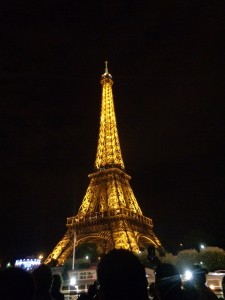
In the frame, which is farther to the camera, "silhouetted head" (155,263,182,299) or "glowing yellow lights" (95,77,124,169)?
"glowing yellow lights" (95,77,124,169)

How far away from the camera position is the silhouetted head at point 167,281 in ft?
10.9

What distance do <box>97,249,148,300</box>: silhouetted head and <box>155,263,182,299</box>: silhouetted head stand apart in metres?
1.33

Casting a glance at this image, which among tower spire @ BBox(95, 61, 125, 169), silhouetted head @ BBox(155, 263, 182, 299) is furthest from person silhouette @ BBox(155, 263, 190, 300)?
tower spire @ BBox(95, 61, 125, 169)

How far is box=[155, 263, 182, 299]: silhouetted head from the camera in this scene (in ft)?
10.9

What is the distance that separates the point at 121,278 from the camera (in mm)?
2143

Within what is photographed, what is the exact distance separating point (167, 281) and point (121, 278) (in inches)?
67.0

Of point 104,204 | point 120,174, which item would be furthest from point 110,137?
point 104,204

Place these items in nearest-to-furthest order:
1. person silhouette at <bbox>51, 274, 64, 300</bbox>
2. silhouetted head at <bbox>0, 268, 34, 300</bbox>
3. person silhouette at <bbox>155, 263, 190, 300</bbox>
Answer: silhouetted head at <bbox>0, 268, 34, 300</bbox>, person silhouette at <bbox>155, 263, 190, 300</bbox>, person silhouette at <bbox>51, 274, 64, 300</bbox>

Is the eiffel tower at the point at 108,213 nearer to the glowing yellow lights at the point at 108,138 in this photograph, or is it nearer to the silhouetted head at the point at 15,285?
the glowing yellow lights at the point at 108,138

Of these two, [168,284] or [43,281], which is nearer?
[168,284]

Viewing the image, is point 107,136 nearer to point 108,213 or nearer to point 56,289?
point 108,213

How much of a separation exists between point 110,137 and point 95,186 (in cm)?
1028

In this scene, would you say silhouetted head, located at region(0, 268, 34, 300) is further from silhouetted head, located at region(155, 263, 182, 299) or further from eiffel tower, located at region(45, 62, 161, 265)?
eiffel tower, located at region(45, 62, 161, 265)

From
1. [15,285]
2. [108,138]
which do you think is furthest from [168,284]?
[108,138]
